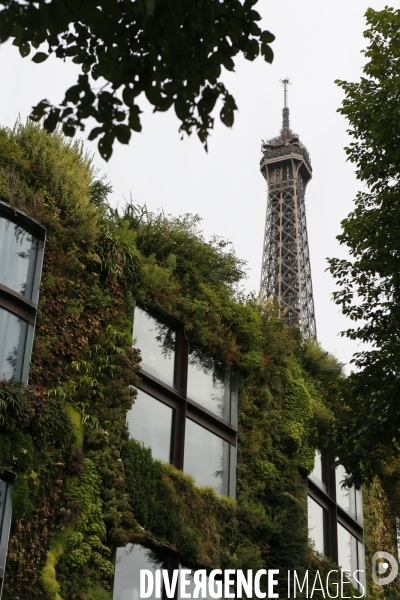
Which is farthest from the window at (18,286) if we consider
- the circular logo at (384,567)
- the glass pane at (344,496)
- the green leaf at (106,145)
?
the circular logo at (384,567)

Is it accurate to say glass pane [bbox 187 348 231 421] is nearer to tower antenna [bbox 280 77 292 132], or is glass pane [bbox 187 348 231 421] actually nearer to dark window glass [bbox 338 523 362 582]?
dark window glass [bbox 338 523 362 582]

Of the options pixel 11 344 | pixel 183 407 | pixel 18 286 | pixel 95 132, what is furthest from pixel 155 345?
pixel 95 132

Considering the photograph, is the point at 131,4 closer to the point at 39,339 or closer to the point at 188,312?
the point at 39,339

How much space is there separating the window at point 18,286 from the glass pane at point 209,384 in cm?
462

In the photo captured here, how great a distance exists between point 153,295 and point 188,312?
39.5 inches

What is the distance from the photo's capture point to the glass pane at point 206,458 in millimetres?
18359

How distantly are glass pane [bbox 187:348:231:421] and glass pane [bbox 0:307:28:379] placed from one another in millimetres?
4815

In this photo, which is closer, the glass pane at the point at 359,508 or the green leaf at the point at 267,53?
the green leaf at the point at 267,53

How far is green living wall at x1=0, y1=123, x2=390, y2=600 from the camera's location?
14.2 meters

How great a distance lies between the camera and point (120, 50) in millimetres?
7277

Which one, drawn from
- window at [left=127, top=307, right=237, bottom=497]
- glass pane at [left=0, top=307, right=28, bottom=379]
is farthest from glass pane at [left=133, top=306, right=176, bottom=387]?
glass pane at [left=0, top=307, right=28, bottom=379]

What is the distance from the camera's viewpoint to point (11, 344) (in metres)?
14.9

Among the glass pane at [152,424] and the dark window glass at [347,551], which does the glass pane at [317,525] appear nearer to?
the dark window glass at [347,551]

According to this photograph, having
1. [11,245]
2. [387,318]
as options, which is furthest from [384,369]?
[11,245]
